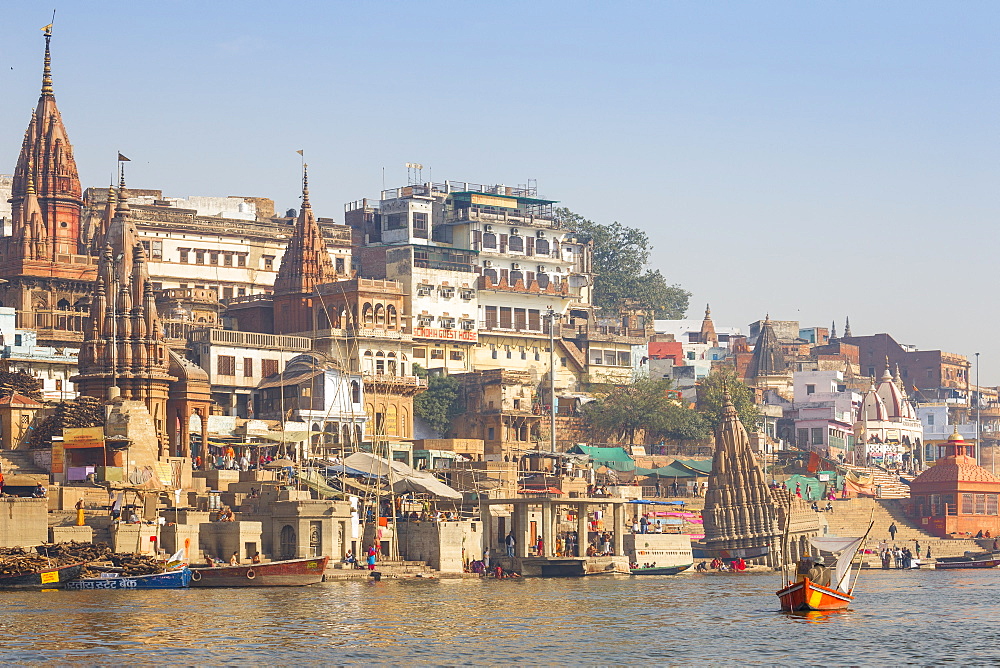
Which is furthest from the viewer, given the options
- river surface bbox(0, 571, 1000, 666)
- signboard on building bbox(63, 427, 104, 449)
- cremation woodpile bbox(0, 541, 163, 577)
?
signboard on building bbox(63, 427, 104, 449)

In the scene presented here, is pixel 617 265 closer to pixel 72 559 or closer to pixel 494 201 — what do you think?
pixel 494 201

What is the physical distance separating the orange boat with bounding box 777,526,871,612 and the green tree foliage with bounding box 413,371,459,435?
1784 inches

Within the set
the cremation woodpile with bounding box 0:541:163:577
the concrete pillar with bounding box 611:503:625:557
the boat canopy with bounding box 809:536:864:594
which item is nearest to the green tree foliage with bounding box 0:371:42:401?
the cremation woodpile with bounding box 0:541:163:577

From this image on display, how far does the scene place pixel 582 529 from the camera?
78.2 meters

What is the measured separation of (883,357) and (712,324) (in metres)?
14.8

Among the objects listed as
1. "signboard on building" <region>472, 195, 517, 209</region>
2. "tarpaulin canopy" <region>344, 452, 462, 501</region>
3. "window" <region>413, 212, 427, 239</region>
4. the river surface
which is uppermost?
"signboard on building" <region>472, 195, 517, 209</region>

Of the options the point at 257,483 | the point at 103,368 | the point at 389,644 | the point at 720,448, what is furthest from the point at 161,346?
the point at 389,644

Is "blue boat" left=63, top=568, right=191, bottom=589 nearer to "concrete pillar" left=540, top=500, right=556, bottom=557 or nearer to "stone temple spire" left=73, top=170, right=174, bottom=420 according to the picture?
"stone temple spire" left=73, top=170, right=174, bottom=420

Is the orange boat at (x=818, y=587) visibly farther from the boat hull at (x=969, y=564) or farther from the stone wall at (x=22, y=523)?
the boat hull at (x=969, y=564)

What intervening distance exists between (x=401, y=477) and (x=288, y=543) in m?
10.6

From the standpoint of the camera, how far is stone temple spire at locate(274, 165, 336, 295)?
104 m

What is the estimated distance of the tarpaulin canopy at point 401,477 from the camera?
76.8m

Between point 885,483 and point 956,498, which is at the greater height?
point 885,483

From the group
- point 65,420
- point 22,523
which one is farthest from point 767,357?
point 22,523
